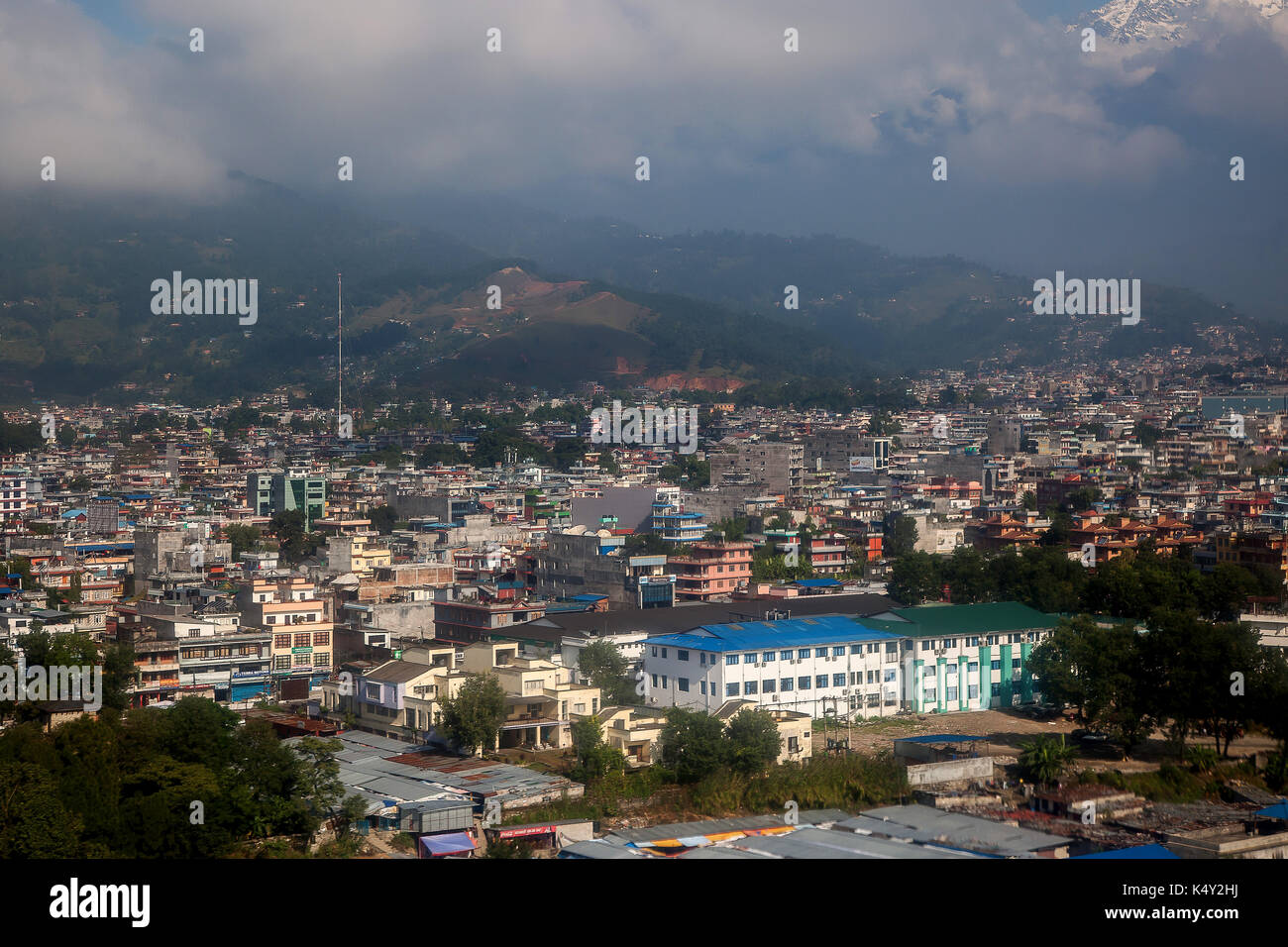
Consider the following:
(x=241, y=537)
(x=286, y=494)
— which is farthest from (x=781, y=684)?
(x=286, y=494)

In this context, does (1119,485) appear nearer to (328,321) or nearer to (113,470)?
(113,470)

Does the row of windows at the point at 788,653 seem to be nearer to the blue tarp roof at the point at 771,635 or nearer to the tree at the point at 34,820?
the blue tarp roof at the point at 771,635

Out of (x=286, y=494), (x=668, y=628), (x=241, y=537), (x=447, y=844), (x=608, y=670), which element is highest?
(x=286, y=494)

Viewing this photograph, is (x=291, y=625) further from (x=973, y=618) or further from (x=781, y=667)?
(x=973, y=618)

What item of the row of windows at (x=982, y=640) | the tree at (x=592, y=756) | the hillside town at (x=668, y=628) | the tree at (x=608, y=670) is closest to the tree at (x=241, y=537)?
the hillside town at (x=668, y=628)
